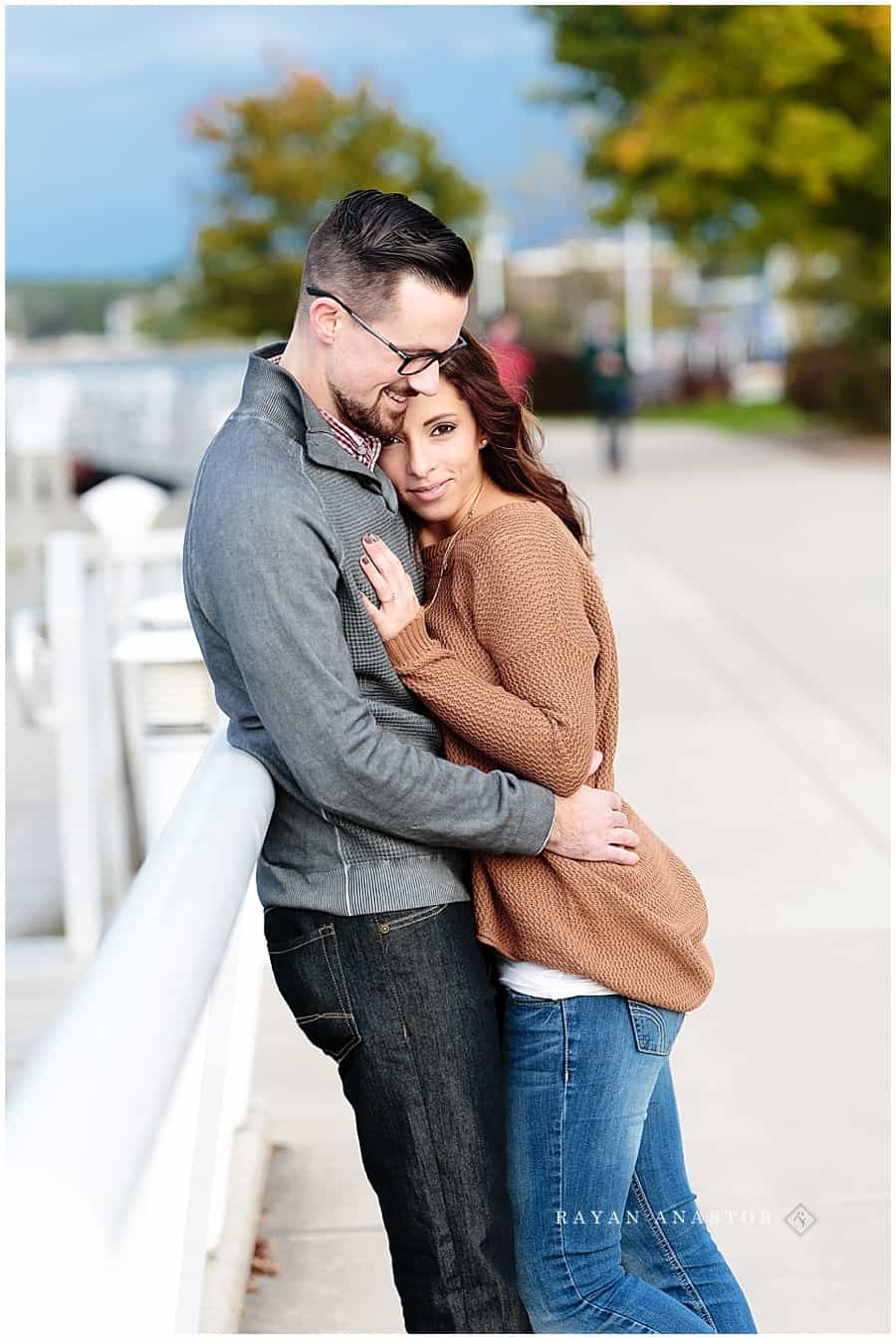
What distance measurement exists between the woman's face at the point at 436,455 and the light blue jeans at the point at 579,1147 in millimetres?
707

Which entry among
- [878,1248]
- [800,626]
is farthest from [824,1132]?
[800,626]

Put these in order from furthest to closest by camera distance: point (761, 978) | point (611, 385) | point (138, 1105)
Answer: point (611, 385)
point (761, 978)
point (138, 1105)

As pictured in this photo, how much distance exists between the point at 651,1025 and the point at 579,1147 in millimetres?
194

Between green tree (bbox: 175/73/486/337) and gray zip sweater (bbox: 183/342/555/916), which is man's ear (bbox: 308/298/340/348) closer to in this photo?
gray zip sweater (bbox: 183/342/555/916)

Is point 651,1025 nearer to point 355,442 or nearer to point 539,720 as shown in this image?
point 539,720

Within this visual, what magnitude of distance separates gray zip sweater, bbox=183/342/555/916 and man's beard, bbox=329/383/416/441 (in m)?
0.05

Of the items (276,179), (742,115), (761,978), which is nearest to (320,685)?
(761,978)

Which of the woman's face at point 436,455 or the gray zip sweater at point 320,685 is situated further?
the woman's face at point 436,455

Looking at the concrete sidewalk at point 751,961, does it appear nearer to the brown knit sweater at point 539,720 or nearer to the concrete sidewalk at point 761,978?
Result: the concrete sidewalk at point 761,978

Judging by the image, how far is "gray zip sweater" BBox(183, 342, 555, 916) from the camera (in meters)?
2.14

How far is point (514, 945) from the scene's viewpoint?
241 cm

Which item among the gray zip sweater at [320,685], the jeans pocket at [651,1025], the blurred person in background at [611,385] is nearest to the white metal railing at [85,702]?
the gray zip sweater at [320,685]

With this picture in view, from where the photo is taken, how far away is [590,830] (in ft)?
7.88

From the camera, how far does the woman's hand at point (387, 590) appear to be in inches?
90.8
